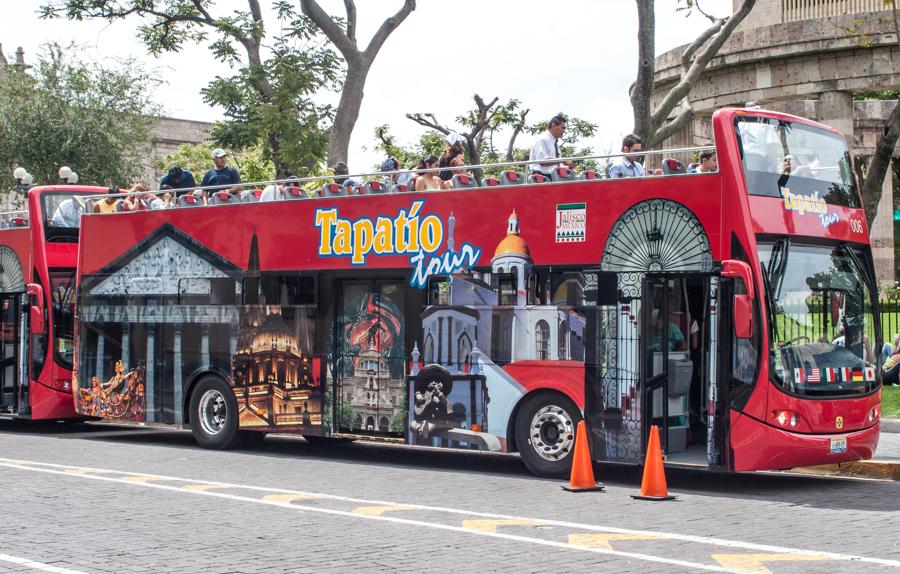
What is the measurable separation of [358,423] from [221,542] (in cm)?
612

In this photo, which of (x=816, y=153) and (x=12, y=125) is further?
(x=12, y=125)

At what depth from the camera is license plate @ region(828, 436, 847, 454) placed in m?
12.5

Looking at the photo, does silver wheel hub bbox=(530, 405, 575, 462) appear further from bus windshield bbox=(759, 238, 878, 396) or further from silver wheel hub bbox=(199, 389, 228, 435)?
silver wheel hub bbox=(199, 389, 228, 435)

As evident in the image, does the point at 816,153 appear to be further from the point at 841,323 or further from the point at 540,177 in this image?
the point at 540,177

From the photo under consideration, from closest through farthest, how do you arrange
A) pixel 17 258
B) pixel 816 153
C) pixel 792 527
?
pixel 792 527 < pixel 816 153 < pixel 17 258

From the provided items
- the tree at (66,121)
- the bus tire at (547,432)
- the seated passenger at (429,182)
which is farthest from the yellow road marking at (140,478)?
the tree at (66,121)

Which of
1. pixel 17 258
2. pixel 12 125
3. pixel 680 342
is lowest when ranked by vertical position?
pixel 680 342

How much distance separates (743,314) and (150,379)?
9.14 meters

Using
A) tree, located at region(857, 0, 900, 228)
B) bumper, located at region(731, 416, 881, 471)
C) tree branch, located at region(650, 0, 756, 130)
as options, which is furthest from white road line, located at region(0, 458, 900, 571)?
tree branch, located at region(650, 0, 756, 130)

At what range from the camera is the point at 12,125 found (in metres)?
41.5

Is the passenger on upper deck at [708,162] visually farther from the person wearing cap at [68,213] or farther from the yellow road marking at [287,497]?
the person wearing cap at [68,213]

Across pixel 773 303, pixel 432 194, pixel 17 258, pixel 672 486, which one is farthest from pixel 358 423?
pixel 17 258

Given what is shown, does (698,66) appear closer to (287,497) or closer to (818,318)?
(818,318)

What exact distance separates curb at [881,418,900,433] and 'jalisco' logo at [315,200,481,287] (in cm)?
764
